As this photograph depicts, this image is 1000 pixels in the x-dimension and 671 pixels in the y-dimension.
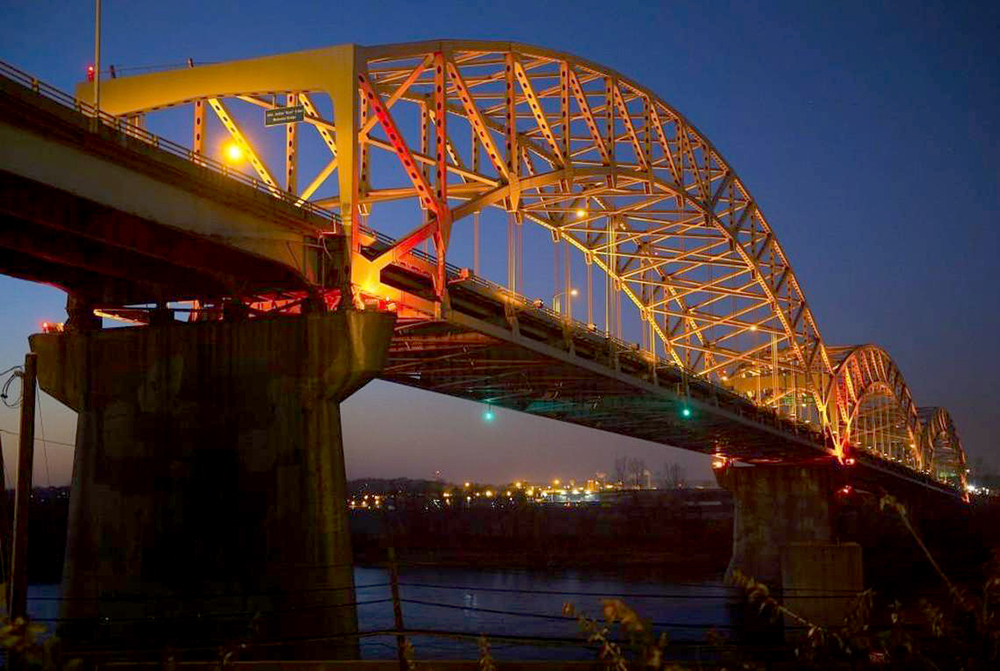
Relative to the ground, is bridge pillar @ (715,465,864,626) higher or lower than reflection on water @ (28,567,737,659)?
higher

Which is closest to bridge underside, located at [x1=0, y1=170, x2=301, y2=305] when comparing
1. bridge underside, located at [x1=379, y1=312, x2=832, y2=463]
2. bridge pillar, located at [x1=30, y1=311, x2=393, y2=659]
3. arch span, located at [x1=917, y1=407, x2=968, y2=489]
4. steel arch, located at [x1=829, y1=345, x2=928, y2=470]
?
bridge pillar, located at [x1=30, y1=311, x2=393, y2=659]

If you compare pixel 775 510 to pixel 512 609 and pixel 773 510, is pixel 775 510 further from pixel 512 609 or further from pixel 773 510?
pixel 512 609

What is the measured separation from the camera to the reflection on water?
38.9 m

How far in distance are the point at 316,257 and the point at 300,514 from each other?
6.86 m

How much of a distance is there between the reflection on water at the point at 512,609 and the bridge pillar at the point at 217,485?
3812 millimetres

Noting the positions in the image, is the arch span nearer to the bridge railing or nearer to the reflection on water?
the reflection on water

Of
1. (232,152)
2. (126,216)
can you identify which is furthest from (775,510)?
(126,216)

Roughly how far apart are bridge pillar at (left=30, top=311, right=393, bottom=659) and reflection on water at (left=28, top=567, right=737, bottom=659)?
3.81m

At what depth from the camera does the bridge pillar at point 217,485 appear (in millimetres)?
22812

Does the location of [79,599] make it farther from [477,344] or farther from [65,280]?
[477,344]

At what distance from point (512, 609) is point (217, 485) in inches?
1389

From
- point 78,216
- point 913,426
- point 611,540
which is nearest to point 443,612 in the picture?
point 78,216

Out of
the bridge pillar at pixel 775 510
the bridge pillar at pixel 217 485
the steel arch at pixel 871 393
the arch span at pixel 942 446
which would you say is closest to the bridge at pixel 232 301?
the bridge pillar at pixel 217 485

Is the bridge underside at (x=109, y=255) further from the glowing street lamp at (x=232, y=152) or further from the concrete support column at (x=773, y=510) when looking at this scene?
the concrete support column at (x=773, y=510)
